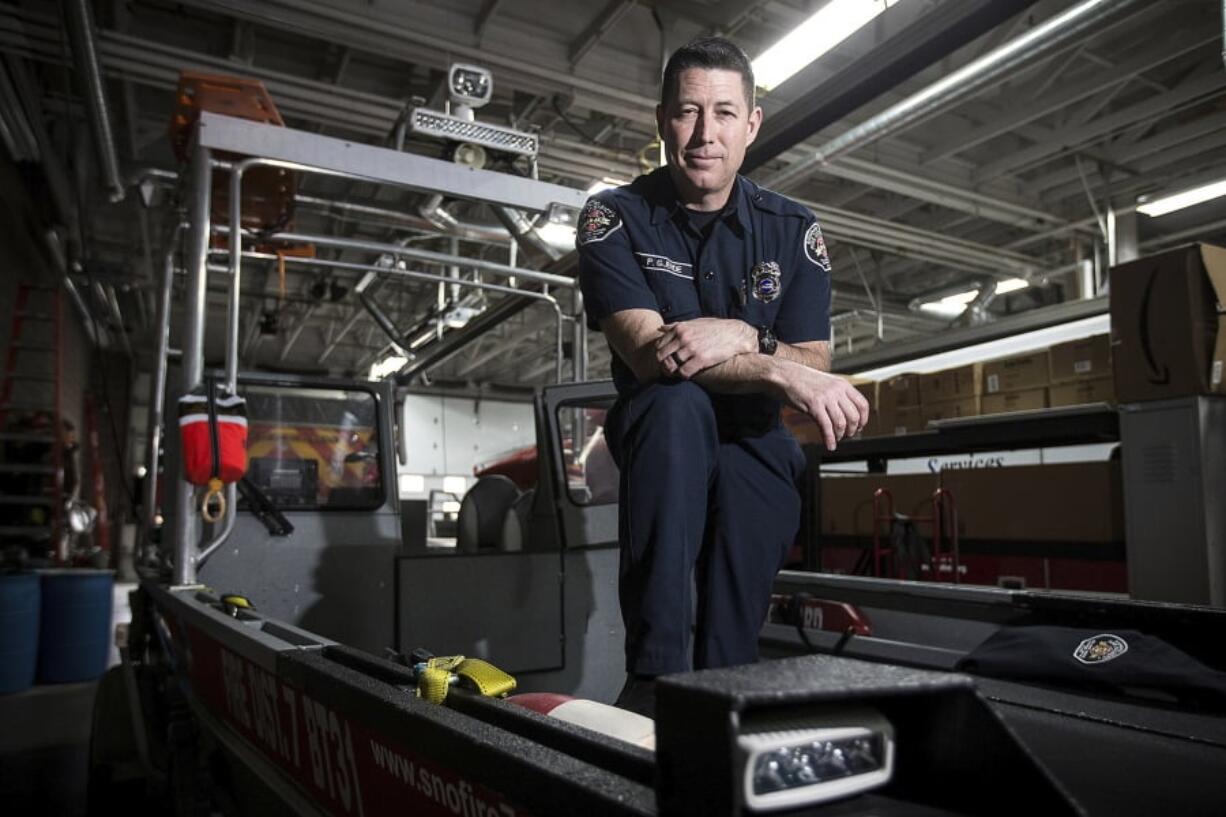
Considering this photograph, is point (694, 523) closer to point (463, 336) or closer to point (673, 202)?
point (673, 202)

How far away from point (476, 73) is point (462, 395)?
1739cm

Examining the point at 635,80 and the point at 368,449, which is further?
the point at 635,80

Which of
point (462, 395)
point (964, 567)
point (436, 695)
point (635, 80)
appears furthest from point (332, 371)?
point (436, 695)

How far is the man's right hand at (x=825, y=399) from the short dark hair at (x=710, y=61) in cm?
51

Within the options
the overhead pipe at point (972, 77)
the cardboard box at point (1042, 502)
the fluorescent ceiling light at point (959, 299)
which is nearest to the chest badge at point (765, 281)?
the overhead pipe at point (972, 77)

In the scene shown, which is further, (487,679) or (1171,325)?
(1171,325)

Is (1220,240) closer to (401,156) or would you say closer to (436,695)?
(401,156)

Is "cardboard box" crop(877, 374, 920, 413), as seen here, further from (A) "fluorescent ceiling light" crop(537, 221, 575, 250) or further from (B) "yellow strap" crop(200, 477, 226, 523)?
(B) "yellow strap" crop(200, 477, 226, 523)

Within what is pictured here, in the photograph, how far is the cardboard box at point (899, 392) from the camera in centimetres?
630

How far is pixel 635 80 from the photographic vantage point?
21.4 ft

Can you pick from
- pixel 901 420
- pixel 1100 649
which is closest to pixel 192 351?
pixel 1100 649

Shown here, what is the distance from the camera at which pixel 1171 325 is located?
386 cm

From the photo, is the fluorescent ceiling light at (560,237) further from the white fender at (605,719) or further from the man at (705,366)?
the white fender at (605,719)

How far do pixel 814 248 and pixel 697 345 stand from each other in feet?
1.36
